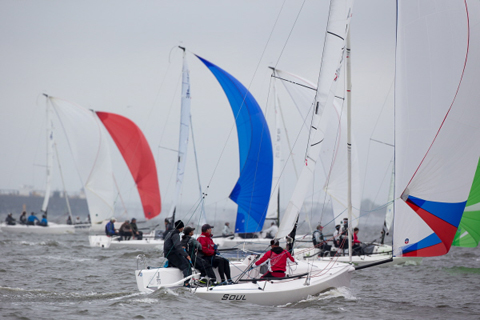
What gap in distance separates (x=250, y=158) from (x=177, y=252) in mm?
10554

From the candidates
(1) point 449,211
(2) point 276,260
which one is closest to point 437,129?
(1) point 449,211

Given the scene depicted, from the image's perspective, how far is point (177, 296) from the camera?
388 inches

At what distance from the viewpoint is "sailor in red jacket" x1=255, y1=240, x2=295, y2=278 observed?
1017 cm

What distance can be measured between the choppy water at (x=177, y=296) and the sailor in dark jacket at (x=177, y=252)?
478mm

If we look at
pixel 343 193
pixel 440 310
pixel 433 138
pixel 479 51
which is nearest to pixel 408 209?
pixel 433 138

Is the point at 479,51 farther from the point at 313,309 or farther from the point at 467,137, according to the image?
the point at 313,309

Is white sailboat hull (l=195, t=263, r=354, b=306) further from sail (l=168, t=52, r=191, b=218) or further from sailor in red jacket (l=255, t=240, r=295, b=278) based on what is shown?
sail (l=168, t=52, r=191, b=218)

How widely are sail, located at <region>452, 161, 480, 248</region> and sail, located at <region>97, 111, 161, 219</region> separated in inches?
712

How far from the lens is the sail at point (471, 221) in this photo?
50.5 ft

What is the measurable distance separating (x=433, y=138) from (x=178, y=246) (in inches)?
173

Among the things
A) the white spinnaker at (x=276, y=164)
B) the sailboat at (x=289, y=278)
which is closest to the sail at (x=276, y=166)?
the white spinnaker at (x=276, y=164)

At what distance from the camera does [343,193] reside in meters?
20.3

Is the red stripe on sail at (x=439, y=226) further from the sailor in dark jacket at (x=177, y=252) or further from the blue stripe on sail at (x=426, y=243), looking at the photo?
the sailor in dark jacket at (x=177, y=252)

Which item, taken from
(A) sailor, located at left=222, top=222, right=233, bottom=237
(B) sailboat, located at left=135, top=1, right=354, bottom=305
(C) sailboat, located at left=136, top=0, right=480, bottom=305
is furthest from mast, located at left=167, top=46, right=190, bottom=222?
(C) sailboat, located at left=136, top=0, right=480, bottom=305
